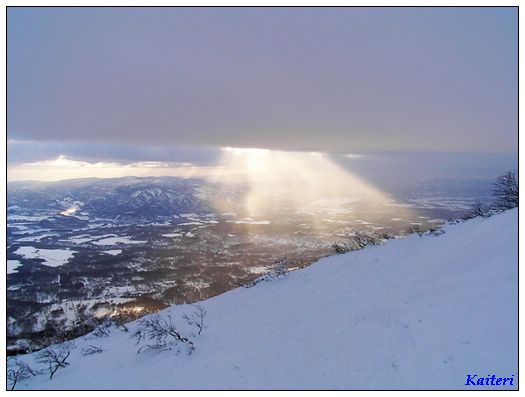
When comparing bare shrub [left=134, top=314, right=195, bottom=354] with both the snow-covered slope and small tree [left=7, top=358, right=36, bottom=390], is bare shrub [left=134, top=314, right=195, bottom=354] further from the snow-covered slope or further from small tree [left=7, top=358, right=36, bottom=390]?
small tree [left=7, top=358, right=36, bottom=390]

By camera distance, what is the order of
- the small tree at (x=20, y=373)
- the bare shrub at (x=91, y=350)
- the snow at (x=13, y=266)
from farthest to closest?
the snow at (x=13, y=266) < the bare shrub at (x=91, y=350) < the small tree at (x=20, y=373)

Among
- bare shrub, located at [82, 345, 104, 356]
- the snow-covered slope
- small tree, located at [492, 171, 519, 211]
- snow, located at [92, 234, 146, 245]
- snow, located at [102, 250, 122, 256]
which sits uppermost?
small tree, located at [492, 171, 519, 211]

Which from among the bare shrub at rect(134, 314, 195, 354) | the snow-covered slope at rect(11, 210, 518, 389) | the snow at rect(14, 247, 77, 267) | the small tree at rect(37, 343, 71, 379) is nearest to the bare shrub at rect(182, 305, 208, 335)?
the snow-covered slope at rect(11, 210, 518, 389)

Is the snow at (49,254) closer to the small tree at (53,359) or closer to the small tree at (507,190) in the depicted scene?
the small tree at (53,359)

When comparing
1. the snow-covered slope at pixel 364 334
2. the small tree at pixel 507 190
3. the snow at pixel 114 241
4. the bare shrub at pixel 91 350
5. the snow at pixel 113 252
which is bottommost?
the snow at pixel 113 252

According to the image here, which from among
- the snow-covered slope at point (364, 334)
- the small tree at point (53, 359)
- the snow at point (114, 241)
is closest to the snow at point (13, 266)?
the snow at point (114, 241)
